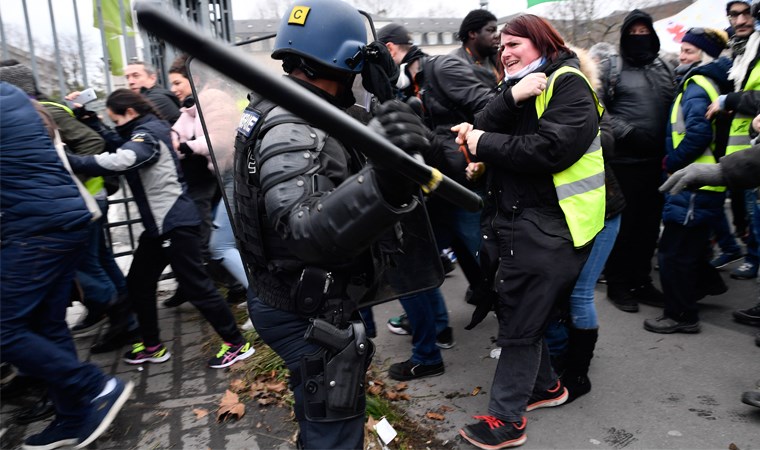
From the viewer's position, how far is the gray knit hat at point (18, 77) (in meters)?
3.71

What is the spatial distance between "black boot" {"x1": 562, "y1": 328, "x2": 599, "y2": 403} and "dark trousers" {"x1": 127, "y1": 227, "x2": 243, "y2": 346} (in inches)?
84.1

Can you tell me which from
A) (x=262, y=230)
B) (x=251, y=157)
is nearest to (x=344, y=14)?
(x=251, y=157)

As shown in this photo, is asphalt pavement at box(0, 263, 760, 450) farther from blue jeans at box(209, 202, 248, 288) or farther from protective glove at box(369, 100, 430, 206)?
protective glove at box(369, 100, 430, 206)

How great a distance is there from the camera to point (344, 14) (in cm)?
199

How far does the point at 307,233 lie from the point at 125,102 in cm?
287

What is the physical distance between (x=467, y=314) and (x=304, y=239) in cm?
337

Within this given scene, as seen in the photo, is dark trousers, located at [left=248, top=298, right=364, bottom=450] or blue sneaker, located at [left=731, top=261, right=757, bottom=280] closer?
dark trousers, located at [left=248, top=298, right=364, bottom=450]

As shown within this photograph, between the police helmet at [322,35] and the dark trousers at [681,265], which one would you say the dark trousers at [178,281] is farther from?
the dark trousers at [681,265]

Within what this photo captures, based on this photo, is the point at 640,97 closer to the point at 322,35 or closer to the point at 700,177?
the point at 700,177

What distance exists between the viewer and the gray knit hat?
3.71 meters

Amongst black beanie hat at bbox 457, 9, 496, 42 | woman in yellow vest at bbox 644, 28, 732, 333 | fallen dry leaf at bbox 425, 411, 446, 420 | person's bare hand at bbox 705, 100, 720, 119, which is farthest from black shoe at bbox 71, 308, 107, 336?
person's bare hand at bbox 705, 100, 720, 119

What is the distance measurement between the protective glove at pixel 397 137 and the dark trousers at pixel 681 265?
3.13 m

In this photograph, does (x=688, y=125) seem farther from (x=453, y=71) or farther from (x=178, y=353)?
(x=178, y=353)

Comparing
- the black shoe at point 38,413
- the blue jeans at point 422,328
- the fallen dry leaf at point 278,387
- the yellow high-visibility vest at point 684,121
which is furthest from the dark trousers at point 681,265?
the black shoe at point 38,413
